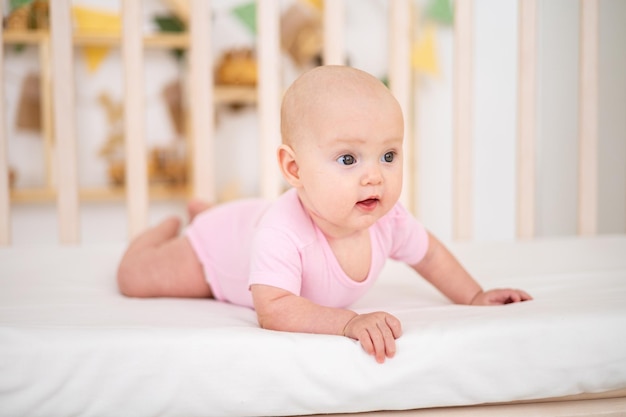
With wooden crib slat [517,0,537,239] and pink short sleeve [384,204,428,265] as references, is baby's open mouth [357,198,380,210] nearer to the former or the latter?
pink short sleeve [384,204,428,265]

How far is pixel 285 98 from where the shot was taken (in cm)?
79

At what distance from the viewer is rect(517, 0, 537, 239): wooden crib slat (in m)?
1.36

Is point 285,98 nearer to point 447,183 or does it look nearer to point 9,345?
point 9,345

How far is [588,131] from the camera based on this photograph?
1393mm

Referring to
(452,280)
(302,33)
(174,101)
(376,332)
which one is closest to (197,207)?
(452,280)

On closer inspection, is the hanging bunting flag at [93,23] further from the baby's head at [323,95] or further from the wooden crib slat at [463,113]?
the baby's head at [323,95]

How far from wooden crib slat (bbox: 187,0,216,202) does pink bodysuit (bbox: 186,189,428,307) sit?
0.85ft

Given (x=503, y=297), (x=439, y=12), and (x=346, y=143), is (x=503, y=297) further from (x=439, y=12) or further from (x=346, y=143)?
(x=439, y=12)

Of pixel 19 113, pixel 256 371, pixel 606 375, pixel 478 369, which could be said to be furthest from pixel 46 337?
pixel 19 113

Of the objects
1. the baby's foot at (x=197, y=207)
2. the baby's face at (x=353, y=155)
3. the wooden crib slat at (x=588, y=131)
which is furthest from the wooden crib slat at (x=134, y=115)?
the wooden crib slat at (x=588, y=131)

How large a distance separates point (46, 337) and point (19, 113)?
225 centimetres

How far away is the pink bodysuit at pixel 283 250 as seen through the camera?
797 mm

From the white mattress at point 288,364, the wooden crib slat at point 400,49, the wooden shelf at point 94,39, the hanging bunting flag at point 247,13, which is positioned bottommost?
the white mattress at point 288,364

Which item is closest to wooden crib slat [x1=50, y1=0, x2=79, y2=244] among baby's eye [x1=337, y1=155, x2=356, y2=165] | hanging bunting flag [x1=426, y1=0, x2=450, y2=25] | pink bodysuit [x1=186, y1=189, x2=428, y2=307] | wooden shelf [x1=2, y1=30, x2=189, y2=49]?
pink bodysuit [x1=186, y1=189, x2=428, y2=307]
